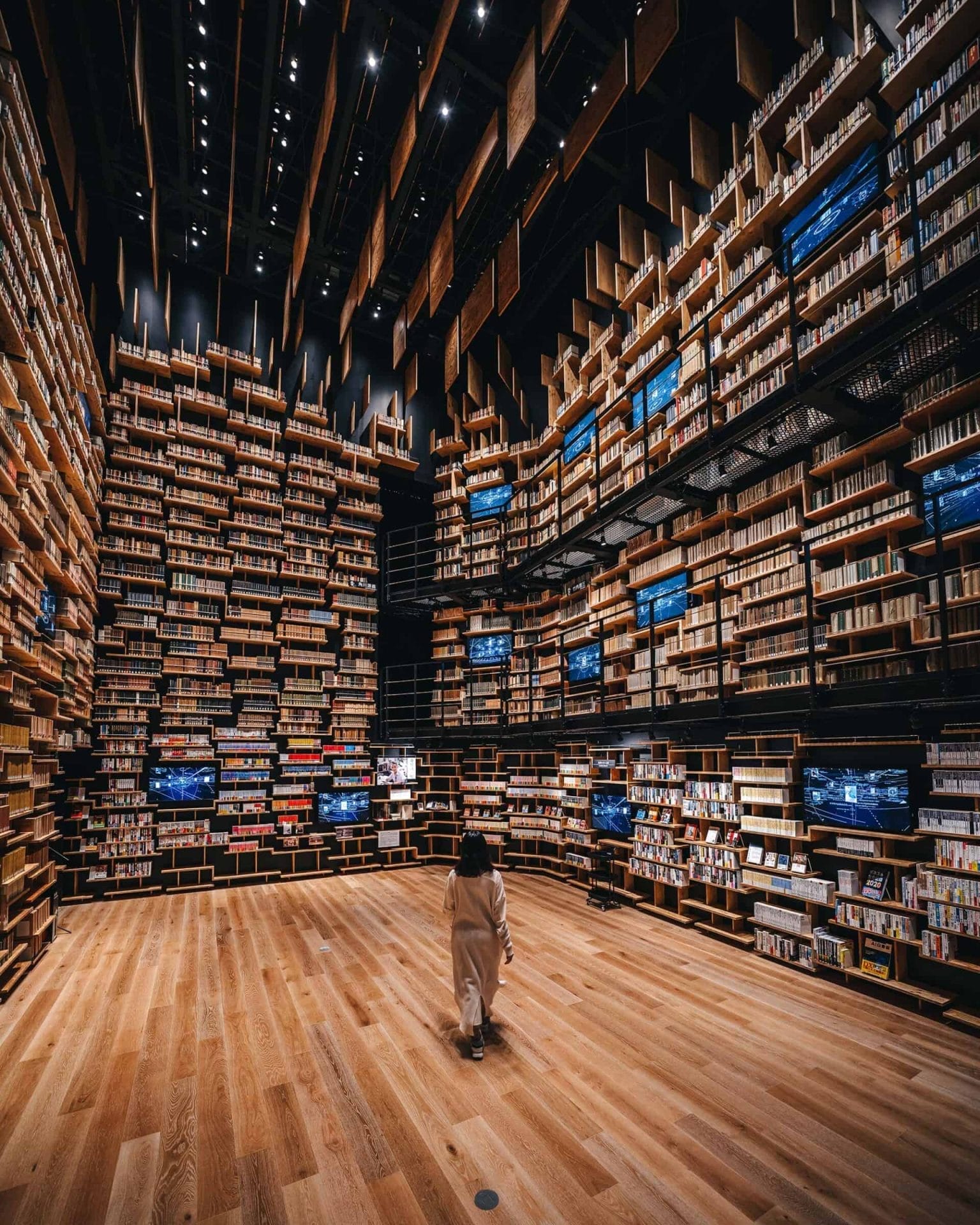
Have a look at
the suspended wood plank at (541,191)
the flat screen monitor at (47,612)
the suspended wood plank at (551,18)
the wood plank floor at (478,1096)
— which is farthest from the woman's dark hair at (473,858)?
the suspended wood plank at (541,191)

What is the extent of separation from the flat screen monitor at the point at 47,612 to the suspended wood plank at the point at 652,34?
688 centimetres

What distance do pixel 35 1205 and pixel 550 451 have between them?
30.1ft

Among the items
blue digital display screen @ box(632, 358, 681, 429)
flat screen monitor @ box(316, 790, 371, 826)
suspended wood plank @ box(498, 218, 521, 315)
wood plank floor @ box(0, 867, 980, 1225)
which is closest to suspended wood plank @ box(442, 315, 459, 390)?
suspended wood plank @ box(498, 218, 521, 315)

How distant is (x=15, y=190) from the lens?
4.30 m

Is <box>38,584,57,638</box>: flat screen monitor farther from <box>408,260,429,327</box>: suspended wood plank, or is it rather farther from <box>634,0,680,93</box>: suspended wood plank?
<box>634,0,680,93</box>: suspended wood plank

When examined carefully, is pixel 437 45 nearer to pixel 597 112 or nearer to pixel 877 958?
pixel 597 112

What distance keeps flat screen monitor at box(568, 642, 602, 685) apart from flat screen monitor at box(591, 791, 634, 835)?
1496 mm

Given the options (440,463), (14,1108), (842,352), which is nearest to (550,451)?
(440,463)

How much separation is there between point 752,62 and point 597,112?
1457 mm

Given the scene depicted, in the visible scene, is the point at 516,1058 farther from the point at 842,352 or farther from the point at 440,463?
the point at 440,463

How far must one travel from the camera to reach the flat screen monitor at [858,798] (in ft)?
14.3

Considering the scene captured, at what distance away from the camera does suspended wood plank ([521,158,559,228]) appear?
23.9ft

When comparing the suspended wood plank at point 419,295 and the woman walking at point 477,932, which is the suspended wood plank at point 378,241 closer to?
the suspended wood plank at point 419,295

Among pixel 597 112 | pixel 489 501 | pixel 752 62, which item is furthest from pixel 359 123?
pixel 489 501
